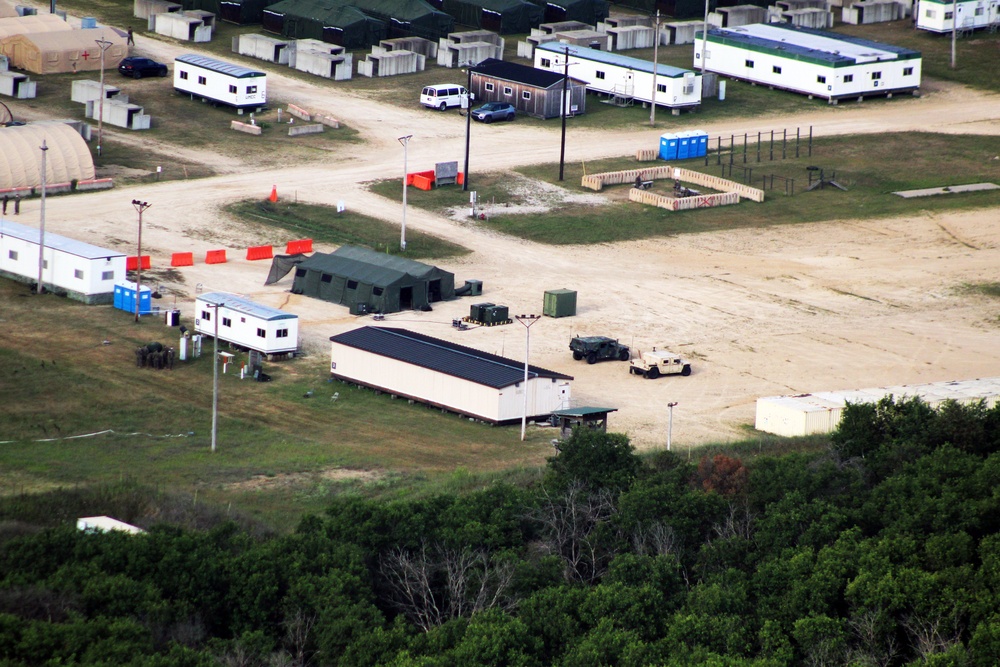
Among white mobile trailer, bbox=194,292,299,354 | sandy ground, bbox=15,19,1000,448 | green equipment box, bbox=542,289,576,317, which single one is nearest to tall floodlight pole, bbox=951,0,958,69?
sandy ground, bbox=15,19,1000,448

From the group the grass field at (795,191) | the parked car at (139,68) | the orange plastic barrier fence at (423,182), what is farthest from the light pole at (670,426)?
the parked car at (139,68)

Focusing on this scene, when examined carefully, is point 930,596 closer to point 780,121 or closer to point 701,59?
point 780,121

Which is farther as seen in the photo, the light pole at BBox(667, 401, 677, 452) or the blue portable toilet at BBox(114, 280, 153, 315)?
the blue portable toilet at BBox(114, 280, 153, 315)

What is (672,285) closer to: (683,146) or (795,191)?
(795,191)

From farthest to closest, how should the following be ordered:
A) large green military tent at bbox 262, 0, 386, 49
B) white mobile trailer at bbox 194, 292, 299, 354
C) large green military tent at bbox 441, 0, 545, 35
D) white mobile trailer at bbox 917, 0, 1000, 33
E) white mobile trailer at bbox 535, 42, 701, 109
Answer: white mobile trailer at bbox 917, 0, 1000, 33 → large green military tent at bbox 441, 0, 545, 35 → large green military tent at bbox 262, 0, 386, 49 → white mobile trailer at bbox 535, 42, 701, 109 → white mobile trailer at bbox 194, 292, 299, 354

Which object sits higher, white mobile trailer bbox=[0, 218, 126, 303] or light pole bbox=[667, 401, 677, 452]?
→ white mobile trailer bbox=[0, 218, 126, 303]

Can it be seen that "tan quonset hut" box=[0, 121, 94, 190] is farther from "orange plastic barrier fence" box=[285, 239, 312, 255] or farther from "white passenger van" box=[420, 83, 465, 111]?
"white passenger van" box=[420, 83, 465, 111]

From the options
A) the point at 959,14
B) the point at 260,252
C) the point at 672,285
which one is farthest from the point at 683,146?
the point at 959,14

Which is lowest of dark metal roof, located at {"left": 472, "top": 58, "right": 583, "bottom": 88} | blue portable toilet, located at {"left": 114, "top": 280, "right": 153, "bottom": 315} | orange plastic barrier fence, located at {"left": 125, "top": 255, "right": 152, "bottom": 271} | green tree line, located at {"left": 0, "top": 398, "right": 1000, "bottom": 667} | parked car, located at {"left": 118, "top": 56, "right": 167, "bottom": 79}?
green tree line, located at {"left": 0, "top": 398, "right": 1000, "bottom": 667}
